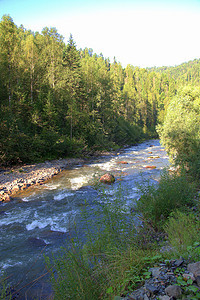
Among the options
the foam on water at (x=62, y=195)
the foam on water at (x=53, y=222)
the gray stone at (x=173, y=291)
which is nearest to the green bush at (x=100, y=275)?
the gray stone at (x=173, y=291)

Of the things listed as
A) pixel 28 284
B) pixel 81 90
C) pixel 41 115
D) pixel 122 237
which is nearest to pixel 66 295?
pixel 122 237

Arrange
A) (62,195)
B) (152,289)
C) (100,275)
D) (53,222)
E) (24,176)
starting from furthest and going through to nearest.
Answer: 1. (24,176)
2. (62,195)
3. (53,222)
4. (100,275)
5. (152,289)

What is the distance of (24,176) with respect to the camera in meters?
14.5

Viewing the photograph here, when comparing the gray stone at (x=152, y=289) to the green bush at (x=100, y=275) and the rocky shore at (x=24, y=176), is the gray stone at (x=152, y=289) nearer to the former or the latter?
the green bush at (x=100, y=275)

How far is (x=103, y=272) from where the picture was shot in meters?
3.22

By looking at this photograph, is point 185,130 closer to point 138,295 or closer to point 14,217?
point 14,217

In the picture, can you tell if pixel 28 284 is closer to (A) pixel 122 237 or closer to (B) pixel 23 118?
(A) pixel 122 237

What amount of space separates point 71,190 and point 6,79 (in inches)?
553

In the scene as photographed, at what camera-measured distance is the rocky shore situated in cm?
1174

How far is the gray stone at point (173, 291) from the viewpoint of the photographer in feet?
7.75

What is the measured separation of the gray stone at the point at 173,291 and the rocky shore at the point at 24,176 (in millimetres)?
9774

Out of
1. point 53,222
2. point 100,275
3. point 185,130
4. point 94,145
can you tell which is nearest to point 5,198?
point 53,222

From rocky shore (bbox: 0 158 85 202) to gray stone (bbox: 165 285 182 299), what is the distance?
9.77 meters

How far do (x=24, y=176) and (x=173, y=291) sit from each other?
1374cm
